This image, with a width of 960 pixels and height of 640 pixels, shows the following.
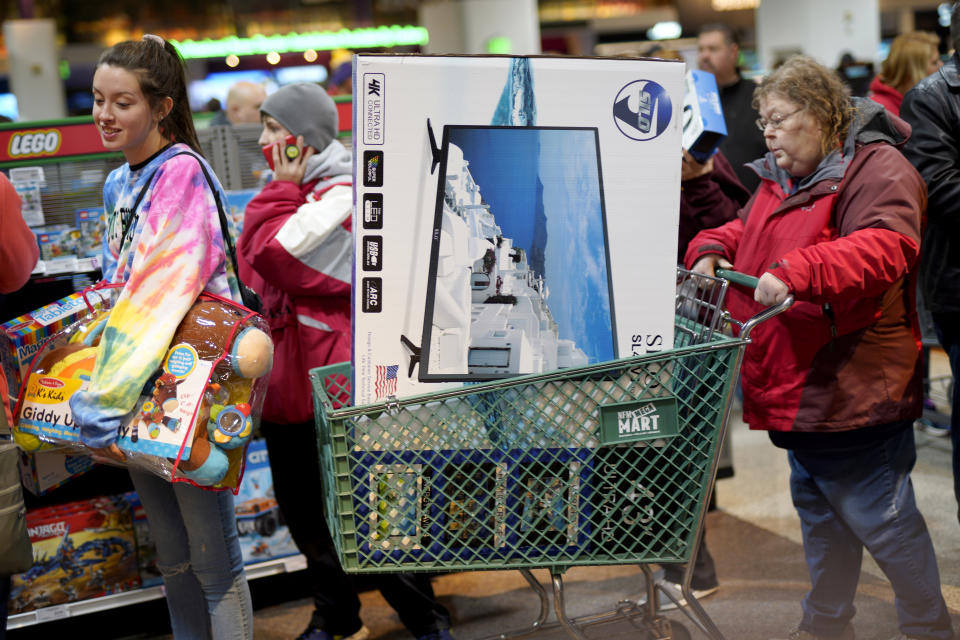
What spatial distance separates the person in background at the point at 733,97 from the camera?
4141mm

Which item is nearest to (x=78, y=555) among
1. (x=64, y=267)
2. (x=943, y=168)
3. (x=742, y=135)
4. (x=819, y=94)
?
(x=64, y=267)

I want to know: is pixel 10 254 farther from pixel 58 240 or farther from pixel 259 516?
pixel 259 516

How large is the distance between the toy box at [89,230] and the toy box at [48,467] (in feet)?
2.66

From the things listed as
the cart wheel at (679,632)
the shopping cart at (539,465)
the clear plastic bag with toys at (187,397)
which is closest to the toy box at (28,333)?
the clear plastic bag with toys at (187,397)

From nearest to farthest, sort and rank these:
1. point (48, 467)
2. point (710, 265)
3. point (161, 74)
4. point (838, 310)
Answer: point (161, 74) < point (838, 310) < point (710, 265) < point (48, 467)

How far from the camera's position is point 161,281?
1.99 m

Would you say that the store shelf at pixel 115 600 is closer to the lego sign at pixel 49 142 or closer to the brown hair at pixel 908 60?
the lego sign at pixel 49 142

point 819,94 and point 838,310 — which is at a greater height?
point 819,94

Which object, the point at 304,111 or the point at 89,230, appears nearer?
the point at 304,111

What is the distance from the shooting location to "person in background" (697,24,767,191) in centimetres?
414

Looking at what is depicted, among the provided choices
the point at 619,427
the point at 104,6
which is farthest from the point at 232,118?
the point at 104,6

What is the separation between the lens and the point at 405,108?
1.89 meters

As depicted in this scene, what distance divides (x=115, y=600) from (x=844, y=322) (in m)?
2.43

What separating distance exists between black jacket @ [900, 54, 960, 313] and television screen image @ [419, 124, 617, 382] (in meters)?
1.18
